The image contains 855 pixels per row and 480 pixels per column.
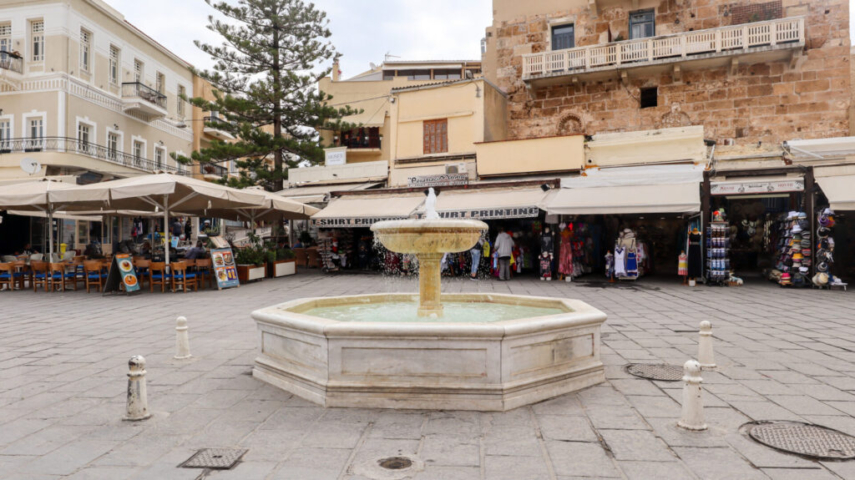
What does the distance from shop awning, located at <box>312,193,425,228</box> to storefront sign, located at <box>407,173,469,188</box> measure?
1.93m

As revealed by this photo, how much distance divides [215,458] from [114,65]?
27.4 m

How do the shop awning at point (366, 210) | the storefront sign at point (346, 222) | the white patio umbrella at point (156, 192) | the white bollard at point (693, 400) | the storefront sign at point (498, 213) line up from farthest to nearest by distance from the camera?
the storefront sign at point (346, 222) → the shop awning at point (366, 210) → the storefront sign at point (498, 213) → the white patio umbrella at point (156, 192) → the white bollard at point (693, 400)

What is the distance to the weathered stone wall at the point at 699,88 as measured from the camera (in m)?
17.0

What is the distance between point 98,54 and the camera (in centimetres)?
2316

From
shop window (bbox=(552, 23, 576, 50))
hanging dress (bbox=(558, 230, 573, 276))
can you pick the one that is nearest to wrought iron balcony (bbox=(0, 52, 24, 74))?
shop window (bbox=(552, 23, 576, 50))

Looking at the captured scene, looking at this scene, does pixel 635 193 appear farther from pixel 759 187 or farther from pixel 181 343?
pixel 181 343

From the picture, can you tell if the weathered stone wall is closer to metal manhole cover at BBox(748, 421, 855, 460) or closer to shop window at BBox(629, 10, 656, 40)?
shop window at BBox(629, 10, 656, 40)

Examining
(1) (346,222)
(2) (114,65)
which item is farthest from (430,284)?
(2) (114,65)

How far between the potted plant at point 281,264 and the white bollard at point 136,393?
40.9ft

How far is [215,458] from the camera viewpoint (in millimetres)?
3049

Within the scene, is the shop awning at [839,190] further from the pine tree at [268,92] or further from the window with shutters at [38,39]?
the window with shutters at [38,39]

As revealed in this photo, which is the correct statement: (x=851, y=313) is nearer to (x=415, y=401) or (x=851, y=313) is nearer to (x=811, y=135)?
(x=415, y=401)

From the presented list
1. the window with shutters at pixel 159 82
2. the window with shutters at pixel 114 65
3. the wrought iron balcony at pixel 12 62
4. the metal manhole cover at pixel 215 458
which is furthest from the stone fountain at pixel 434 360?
the window with shutters at pixel 159 82

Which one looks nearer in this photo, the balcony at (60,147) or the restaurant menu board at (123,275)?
Answer: the restaurant menu board at (123,275)
